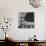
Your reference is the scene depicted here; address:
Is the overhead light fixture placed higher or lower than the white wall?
higher

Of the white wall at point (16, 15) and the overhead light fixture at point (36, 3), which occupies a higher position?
the overhead light fixture at point (36, 3)

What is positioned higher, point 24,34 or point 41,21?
point 41,21

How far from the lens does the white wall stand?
3.98 m

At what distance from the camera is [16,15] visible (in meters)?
4.02

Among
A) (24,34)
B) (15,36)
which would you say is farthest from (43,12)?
(15,36)

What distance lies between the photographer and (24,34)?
400 centimetres

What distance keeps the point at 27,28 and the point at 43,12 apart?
0.76m

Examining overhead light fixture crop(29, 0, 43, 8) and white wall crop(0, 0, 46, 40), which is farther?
overhead light fixture crop(29, 0, 43, 8)

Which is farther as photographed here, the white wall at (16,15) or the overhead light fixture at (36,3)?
the overhead light fixture at (36,3)

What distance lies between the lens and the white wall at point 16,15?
13.1 feet

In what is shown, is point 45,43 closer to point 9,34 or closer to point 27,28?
point 27,28

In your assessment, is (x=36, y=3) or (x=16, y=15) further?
(x=36, y=3)

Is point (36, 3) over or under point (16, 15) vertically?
over

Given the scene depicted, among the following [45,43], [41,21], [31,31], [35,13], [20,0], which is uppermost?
[20,0]
